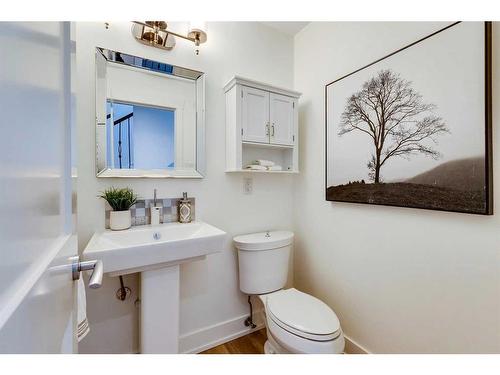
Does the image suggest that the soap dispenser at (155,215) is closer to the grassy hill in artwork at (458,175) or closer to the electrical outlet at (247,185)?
the electrical outlet at (247,185)

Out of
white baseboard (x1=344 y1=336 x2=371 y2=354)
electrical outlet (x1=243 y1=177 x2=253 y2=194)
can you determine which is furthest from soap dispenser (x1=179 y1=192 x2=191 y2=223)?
white baseboard (x1=344 y1=336 x2=371 y2=354)

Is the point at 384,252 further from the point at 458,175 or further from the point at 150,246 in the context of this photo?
the point at 150,246

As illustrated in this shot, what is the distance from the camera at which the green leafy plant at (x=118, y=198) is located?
125 cm

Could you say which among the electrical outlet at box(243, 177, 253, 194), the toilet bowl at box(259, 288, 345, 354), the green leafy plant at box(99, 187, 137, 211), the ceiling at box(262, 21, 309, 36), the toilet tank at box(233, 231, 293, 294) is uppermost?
the ceiling at box(262, 21, 309, 36)

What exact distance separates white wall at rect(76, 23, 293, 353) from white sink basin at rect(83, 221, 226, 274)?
0.18m

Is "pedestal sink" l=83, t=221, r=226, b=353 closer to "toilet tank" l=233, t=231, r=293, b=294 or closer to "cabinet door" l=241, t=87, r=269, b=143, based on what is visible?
"toilet tank" l=233, t=231, r=293, b=294

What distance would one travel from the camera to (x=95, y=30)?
4.09 feet

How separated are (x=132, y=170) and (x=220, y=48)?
1045mm

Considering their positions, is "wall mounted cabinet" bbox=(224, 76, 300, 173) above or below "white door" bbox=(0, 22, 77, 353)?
above

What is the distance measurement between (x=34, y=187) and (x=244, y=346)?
170 centimetres

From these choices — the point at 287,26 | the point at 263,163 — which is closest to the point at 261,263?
the point at 263,163

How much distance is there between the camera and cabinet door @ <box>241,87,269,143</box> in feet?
4.99
